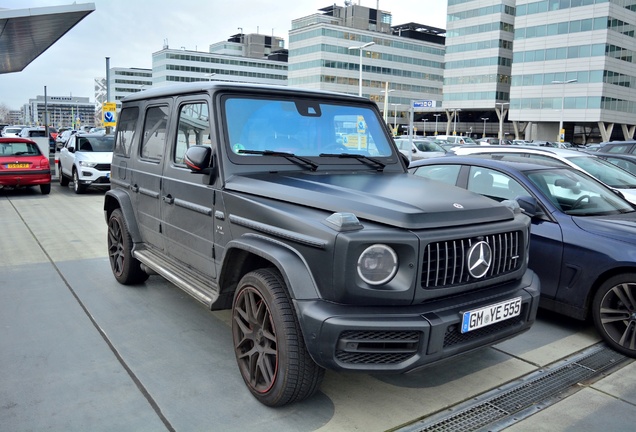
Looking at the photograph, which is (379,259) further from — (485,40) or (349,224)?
(485,40)

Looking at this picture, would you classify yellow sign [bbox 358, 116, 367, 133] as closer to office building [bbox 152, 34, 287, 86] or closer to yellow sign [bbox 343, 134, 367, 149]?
yellow sign [bbox 343, 134, 367, 149]

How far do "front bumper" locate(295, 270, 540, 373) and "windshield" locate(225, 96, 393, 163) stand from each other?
1.51m

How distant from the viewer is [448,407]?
11.3ft

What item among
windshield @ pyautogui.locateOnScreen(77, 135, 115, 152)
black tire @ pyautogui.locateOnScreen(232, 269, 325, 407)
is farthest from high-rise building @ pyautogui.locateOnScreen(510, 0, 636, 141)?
black tire @ pyautogui.locateOnScreen(232, 269, 325, 407)

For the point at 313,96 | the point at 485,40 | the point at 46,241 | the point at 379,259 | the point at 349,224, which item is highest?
the point at 485,40

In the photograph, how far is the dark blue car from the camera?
4.38m

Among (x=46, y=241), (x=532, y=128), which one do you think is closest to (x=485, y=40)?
(x=532, y=128)

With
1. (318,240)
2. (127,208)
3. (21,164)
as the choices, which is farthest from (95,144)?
(318,240)

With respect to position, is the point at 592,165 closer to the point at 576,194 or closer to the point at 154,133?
the point at 576,194

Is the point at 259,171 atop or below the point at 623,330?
atop

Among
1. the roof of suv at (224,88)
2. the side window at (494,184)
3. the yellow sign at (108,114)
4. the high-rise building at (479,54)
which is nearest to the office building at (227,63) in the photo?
the high-rise building at (479,54)

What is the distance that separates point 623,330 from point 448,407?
1991mm

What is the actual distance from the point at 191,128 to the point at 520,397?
314cm

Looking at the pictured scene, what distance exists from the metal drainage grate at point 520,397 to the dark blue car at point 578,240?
0.37 m
